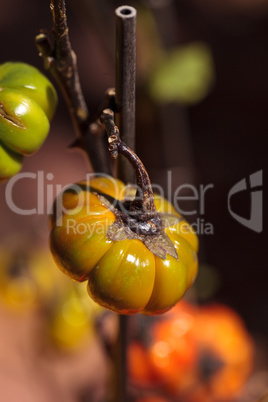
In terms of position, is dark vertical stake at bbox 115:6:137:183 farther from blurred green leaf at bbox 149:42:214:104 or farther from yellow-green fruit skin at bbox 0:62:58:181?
blurred green leaf at bbox 149:42:214:104

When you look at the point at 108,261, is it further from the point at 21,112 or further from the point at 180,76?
the point at 180,76

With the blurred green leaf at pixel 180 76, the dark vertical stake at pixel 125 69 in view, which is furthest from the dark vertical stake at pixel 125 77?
the blurred green leaf at pixel 180 76

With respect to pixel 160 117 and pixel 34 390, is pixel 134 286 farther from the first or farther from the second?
pixel 160 117

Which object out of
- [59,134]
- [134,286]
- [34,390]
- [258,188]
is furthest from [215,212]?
[134,286]

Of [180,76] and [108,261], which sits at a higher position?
[180,76]

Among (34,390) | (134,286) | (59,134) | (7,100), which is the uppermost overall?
(59,134)

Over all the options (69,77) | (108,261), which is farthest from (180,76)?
(108,261)
